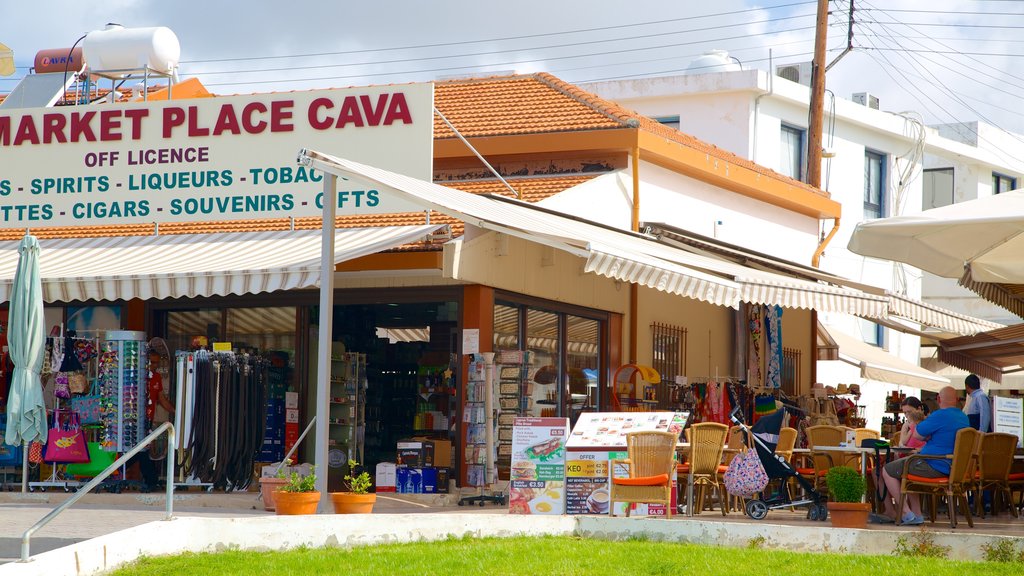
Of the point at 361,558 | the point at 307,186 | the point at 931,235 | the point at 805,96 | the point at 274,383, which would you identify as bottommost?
the point at 361,558

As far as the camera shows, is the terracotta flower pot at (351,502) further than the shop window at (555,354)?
No

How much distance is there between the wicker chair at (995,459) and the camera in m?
11.6

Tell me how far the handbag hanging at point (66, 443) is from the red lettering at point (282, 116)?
12.8 ft

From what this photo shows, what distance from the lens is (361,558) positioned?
29.6ft

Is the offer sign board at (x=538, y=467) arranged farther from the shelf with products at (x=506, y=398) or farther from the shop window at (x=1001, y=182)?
the shop window at (x=1001, y=182)

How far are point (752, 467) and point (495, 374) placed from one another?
3.62 m

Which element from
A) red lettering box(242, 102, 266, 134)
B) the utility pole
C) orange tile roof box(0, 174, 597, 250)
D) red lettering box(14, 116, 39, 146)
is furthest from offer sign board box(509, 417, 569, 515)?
the utility pole

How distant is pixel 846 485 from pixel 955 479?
3.32 ft

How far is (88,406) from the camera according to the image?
1466 centimetres

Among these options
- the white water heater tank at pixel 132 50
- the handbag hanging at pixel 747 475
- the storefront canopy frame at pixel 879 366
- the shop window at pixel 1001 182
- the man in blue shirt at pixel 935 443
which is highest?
the shop window at pixel 1001 182

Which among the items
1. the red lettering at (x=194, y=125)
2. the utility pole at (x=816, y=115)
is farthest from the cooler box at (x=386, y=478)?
the utility pole at (x=816, y=115)

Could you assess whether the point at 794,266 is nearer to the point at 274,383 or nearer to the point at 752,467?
the point at 752,467

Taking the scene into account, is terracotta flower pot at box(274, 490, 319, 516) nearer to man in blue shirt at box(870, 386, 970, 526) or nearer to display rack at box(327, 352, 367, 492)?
display rack at box(327, 352, 367, 492)

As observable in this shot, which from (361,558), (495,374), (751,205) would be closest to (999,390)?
(751,205)
